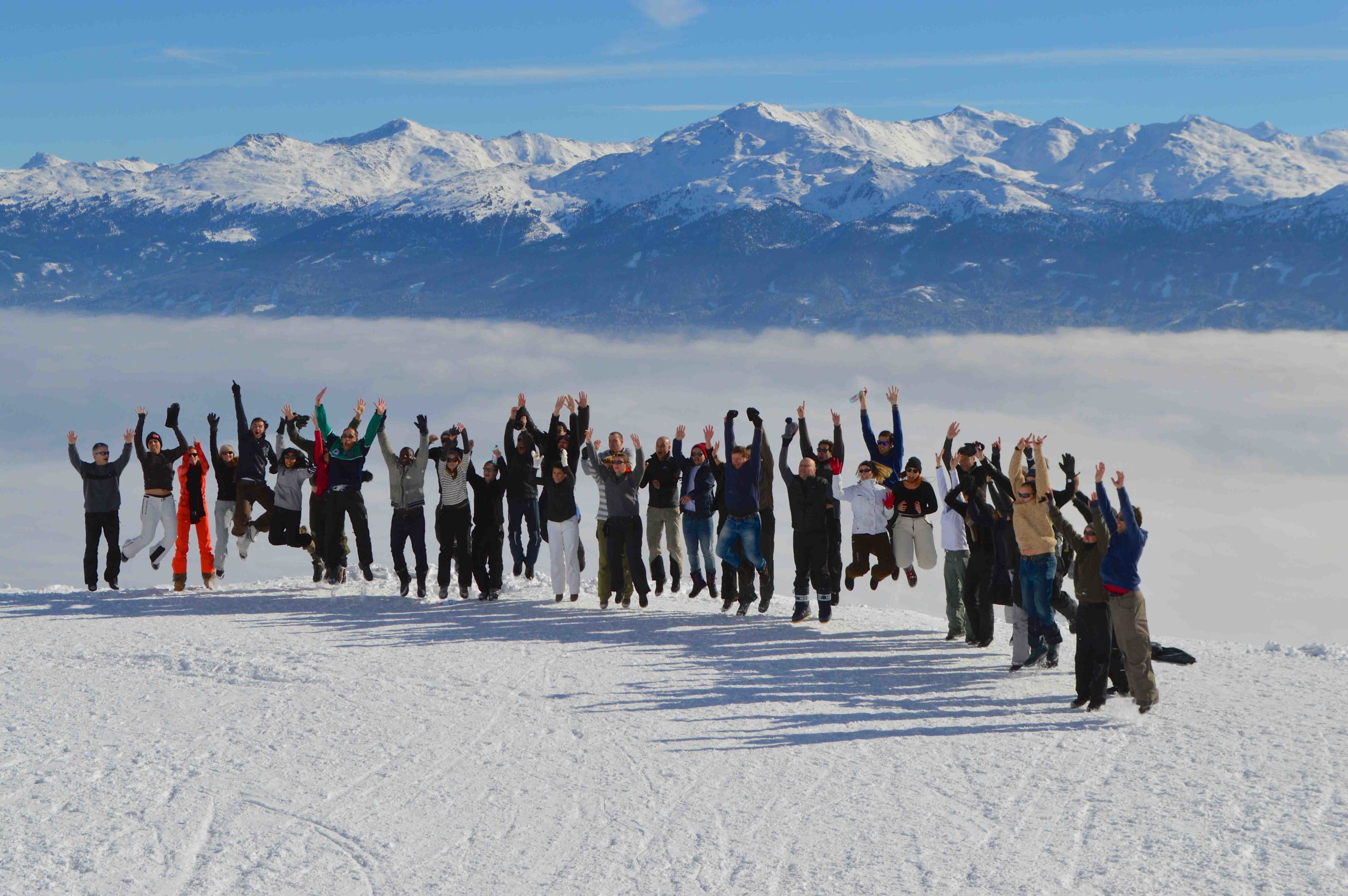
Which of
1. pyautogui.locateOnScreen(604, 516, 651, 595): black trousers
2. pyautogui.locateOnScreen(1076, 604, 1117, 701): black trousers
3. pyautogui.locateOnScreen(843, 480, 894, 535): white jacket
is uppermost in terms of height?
pyautogui.locateOnScreen(843, 480, 894, 535): white jacket

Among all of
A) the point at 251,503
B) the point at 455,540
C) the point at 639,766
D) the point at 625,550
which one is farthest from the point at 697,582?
the point at 639,766

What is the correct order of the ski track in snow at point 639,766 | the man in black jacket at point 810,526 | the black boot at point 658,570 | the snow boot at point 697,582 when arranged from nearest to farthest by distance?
the ski track in snow at point 639,766 → the man in black jacket at point 810,526 → the snow boot at point 697,582 → the black boot at point 658,570

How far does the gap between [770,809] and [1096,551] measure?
13.1 ft

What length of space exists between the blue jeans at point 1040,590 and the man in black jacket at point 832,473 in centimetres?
292

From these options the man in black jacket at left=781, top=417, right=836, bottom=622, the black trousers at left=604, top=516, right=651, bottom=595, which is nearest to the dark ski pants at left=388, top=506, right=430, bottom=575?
the black trousers at left=604, top=516, right=651, bottom=595

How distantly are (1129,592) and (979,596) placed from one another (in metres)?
2.59

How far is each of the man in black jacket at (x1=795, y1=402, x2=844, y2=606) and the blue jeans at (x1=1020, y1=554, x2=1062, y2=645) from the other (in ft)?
9.58

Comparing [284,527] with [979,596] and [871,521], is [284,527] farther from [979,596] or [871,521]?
[979,596]

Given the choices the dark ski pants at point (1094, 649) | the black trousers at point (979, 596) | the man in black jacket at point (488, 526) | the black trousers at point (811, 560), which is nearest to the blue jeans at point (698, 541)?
the black trousers at point (811, 560)

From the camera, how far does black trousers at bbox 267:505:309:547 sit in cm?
1565

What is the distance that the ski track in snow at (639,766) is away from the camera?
7.15m

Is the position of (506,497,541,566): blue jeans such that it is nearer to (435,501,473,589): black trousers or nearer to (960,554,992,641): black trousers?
(435,501,473,589): black trousers

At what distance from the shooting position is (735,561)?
14.6 m

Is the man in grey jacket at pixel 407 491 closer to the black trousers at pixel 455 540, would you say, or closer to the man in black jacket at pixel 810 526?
the black trousers at pixel 455 540
